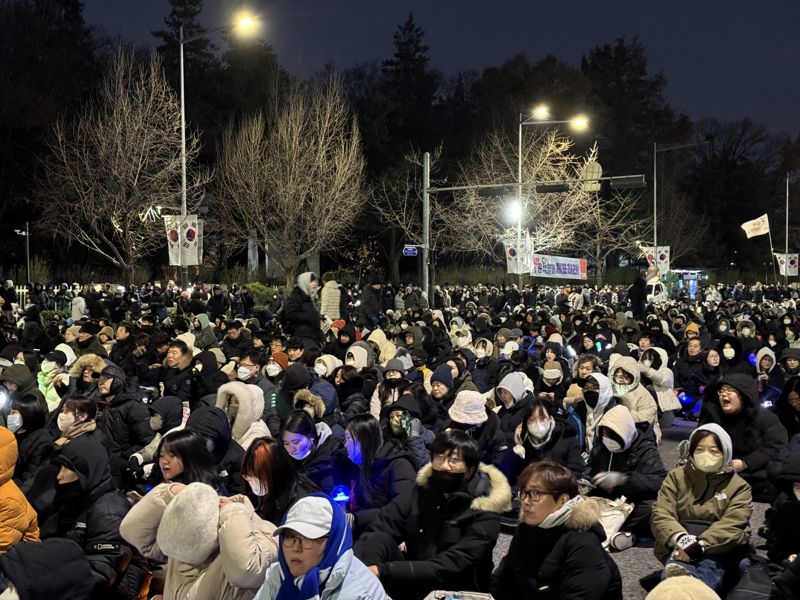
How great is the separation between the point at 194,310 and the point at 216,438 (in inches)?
659

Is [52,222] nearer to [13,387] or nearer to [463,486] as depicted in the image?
[13,387]

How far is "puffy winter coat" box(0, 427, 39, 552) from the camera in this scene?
18.7ft

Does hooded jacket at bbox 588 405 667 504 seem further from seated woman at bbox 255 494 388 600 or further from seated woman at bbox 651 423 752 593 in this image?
seated woman at bbox 255 494 388 600

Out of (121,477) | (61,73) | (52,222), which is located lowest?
(121,477)

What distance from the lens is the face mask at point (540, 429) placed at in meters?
8.41

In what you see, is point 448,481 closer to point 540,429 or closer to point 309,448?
point 309,448

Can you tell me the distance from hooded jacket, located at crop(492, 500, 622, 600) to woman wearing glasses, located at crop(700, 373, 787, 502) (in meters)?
4.15

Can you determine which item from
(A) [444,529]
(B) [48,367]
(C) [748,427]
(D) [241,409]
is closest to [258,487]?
(A) [444,529]

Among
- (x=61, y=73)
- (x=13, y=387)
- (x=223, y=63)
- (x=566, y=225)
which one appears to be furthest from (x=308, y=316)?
(x=223, y=63)

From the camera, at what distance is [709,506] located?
650 cm

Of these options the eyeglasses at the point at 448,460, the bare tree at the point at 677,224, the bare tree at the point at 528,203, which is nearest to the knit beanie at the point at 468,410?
the eyeglasses at the point at 448,460

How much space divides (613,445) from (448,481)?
2.78m

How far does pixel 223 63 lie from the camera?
5744cm

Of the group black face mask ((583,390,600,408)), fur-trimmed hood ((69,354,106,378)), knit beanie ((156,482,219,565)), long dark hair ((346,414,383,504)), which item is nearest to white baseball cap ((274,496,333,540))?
knit beanie ((156,482,219,565))
